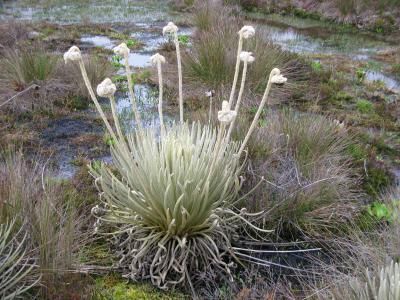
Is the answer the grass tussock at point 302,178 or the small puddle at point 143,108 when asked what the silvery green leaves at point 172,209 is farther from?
the small puddle at point 143,108

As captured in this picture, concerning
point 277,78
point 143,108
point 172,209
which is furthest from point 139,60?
point 277,78

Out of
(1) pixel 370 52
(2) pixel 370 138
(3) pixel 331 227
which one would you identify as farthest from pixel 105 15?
(3) pixel 331 227

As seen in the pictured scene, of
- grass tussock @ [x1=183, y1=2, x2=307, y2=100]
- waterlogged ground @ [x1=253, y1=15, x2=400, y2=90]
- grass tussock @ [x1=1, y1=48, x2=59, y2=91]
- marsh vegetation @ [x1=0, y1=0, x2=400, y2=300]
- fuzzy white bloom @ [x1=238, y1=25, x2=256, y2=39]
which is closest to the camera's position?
marsh vegetation @ [x1=0, y1=0, x2=400, y2=300]

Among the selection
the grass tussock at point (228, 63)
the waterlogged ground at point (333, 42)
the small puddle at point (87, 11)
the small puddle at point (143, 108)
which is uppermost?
the grass tussock at point (228, 63)

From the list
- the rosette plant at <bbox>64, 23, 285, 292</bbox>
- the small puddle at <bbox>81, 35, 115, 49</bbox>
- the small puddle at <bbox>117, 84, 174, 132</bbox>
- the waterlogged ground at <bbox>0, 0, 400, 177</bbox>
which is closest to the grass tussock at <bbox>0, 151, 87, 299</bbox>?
the rosette plant at <bbox>64, 23, 285, 292</bbox>

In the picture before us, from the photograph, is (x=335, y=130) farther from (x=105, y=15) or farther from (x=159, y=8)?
(x=159, y=8)

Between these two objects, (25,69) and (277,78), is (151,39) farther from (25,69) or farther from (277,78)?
Answer: (277,78)

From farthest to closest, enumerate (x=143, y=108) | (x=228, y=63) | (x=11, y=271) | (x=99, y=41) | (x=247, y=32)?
(x=99, y=41), (x=228, y=63), (x=143, y=108), (x=247, y=32), (x=11, y=271)

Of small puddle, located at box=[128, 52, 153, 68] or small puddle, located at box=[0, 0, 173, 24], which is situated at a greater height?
small puddle, located at box=[128, 52, 153, 68]

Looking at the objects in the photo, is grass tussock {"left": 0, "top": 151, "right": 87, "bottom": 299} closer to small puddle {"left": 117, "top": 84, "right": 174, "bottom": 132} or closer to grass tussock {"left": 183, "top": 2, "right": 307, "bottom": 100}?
small puddle {"left": 117, "top": 84, "right": 174, "bottom": 132}

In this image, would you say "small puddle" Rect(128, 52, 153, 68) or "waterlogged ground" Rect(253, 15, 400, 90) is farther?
"waterlogged ground" Rect(253, 15, 400, 90)

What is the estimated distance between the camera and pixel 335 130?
490 centimetres

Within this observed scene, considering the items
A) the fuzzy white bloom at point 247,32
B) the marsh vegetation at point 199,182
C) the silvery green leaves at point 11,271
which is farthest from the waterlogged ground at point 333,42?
the silvery green leaves at point 11,271

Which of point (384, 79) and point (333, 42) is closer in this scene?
point (384, 79)
